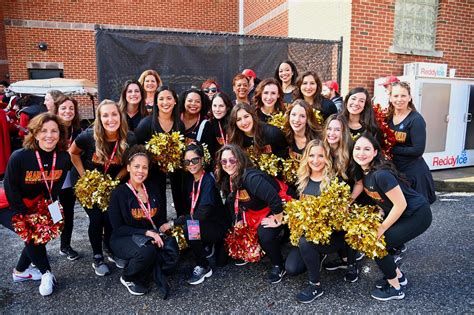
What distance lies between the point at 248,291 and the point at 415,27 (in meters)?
7.74

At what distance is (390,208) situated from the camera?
3174mm

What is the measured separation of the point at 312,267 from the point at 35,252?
8.73 ft

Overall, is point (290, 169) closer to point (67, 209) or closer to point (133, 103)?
point (133, 103)

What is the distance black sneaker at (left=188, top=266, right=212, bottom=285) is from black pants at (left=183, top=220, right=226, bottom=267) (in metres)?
0.05

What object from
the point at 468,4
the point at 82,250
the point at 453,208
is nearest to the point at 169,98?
the point at 82,250

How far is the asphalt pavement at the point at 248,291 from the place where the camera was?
3.09 m

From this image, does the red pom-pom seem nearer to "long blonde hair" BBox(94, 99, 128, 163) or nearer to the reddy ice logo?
"long blonde hair" BBox(94, 99, 128, 163)

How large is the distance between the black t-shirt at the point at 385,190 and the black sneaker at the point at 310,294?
0.96m

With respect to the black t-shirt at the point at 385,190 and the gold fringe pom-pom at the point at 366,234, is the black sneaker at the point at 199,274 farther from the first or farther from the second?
the black t-shirt at the point at 385,190

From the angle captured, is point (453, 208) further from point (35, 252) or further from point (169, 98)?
point (35, 252)

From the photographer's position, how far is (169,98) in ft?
12.7

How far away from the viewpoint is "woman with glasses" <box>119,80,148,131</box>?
14.0 ft

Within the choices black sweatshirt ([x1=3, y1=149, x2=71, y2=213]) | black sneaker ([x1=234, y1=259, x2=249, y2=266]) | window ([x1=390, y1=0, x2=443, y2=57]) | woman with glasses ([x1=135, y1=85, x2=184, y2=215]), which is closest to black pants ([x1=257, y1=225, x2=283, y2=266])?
black sneaker ([x1=234, y1=259, x2=249, y2=266])

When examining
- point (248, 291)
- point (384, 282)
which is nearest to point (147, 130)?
point (248, 291)
